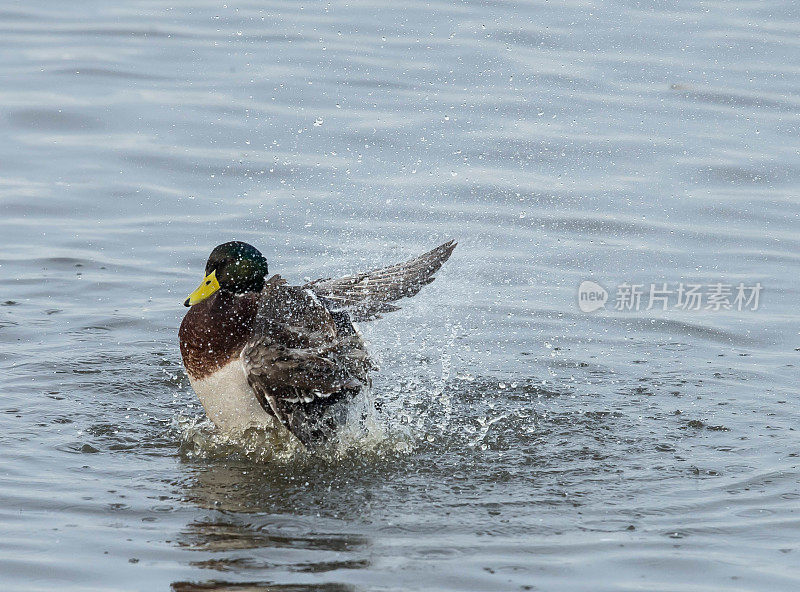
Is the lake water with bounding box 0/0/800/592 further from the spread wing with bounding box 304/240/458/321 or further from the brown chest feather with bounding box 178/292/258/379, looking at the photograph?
the spread wing with bounding box 304/240/458/321

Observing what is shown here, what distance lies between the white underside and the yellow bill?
34 centimetres

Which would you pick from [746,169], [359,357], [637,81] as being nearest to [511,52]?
[637,81]

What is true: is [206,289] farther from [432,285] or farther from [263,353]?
[432,285]

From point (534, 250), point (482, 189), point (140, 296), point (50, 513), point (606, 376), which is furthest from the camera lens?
point (482, 189)

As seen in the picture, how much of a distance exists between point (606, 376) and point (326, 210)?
2826 mm

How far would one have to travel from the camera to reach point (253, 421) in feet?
20.4

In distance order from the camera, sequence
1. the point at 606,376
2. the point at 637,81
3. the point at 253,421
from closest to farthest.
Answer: the point at 253,421 → the point at 606,376 → the point at 637,81

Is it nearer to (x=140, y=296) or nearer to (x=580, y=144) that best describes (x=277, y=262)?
(x=140, y=296)

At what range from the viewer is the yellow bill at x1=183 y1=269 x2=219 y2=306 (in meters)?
6.16

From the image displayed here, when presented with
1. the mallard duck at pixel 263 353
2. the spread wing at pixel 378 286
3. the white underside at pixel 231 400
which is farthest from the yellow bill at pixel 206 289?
the spread wing at pixel 378 286

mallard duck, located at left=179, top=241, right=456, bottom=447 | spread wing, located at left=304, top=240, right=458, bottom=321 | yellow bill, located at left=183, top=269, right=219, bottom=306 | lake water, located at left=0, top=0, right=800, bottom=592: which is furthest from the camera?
spread wing, located at left=304, top=240, right=458, bottom=321

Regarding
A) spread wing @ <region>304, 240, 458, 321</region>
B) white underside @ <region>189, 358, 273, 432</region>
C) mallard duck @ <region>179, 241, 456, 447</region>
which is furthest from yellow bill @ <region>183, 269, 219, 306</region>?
spread wing @ <region>304, 240, 458, 321</region>

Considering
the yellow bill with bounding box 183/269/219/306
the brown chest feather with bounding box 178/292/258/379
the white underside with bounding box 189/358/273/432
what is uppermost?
the yellow bill with bounding box 183/269/219/306

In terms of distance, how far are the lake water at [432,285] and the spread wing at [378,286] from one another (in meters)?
0.53
